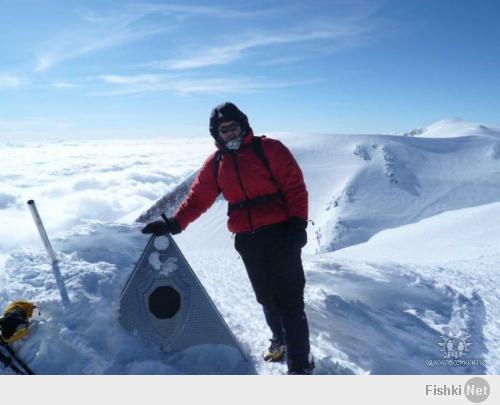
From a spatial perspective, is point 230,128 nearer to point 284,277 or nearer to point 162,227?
point 162,227

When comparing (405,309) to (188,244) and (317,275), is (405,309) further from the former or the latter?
(188,244)

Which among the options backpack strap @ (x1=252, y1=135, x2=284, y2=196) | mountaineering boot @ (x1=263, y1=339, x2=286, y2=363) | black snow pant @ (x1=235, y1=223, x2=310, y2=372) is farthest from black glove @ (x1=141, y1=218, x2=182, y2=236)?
mountaineering boot @ (x1=263, y1=339, x2=286, y2=363)

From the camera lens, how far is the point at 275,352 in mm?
3752

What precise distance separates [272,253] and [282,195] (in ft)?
1.79

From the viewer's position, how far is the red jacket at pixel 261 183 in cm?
329

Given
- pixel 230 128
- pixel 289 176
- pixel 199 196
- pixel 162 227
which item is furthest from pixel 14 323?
pixel 289 176

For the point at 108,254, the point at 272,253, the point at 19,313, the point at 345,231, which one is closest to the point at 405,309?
the point at 272,253

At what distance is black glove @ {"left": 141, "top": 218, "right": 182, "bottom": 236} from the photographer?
11.9ft

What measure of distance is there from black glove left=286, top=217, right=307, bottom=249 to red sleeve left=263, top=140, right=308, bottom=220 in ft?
0.18

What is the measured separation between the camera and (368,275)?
741cm

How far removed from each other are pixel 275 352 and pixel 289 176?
184 centimetres

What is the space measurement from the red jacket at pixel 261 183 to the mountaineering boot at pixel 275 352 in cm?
129

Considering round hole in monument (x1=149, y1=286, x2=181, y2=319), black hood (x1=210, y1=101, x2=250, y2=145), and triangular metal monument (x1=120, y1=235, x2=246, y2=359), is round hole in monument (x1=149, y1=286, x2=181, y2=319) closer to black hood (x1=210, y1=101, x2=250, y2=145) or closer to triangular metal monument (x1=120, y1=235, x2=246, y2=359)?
triangular metal monument (x1=120, y1=235, x2=246, y2=359)

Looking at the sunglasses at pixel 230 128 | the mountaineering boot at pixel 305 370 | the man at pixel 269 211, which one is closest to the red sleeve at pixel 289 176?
the man at pixel 269 211
